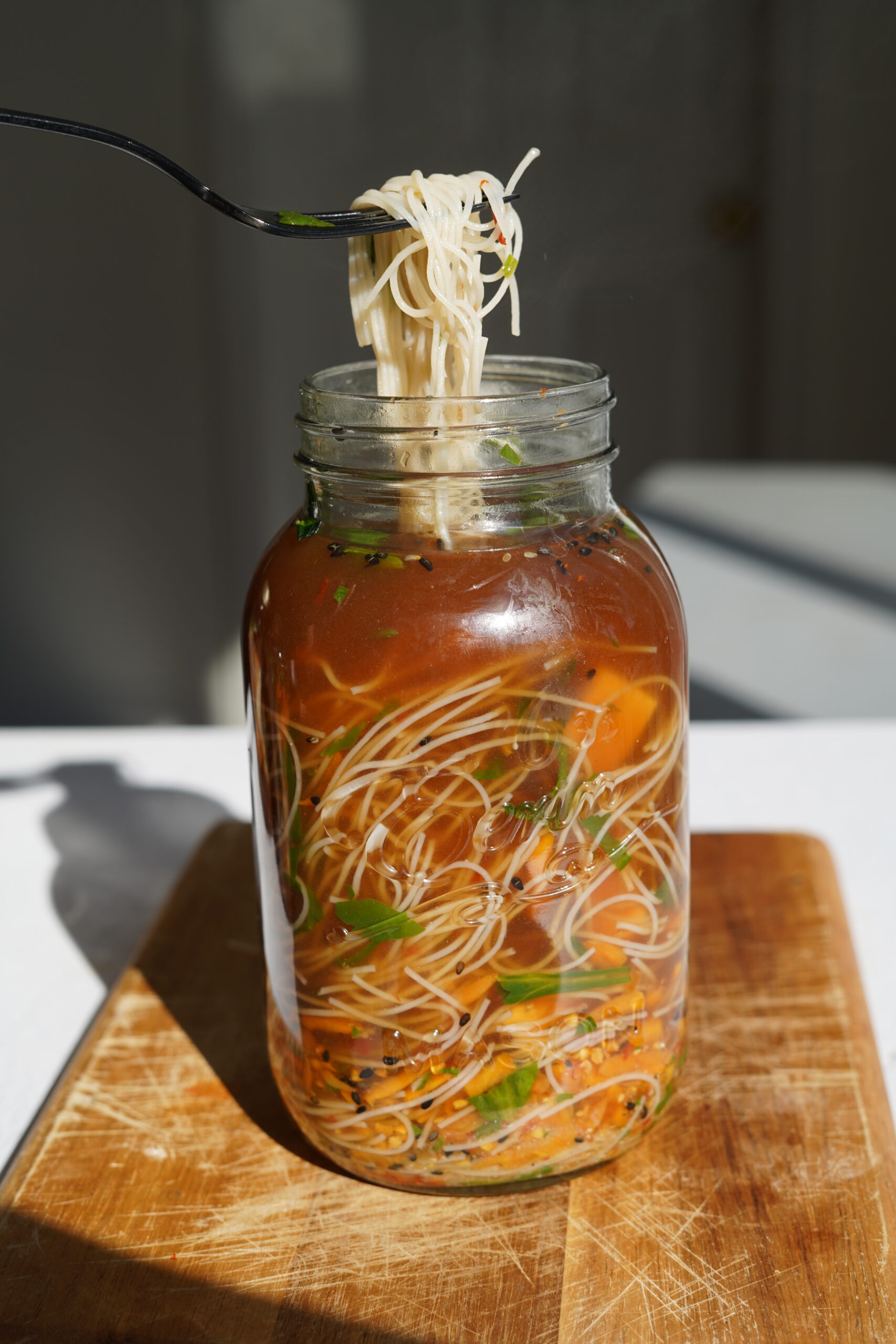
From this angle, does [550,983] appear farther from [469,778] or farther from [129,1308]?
[129,1308]

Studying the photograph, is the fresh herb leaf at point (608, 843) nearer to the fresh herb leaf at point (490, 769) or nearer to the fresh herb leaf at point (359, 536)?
the fresh herb leaf at point (490, 769)

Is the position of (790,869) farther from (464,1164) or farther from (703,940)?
(464,1164)

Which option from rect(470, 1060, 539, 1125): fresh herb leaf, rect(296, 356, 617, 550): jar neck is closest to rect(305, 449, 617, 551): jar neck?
rect(296, 356, 617, 550): jar neck

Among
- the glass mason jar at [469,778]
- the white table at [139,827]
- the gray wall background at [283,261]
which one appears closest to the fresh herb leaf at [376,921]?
the glass mason jar at [469,778]

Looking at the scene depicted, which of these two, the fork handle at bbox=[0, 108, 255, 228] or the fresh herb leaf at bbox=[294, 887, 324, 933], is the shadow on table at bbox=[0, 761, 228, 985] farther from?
the fork handle at bbox=[0, 108, 255, 228]

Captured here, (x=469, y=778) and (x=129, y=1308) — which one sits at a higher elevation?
(x=469, y=778)

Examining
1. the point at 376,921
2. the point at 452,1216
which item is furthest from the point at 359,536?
the point at 452,1216
